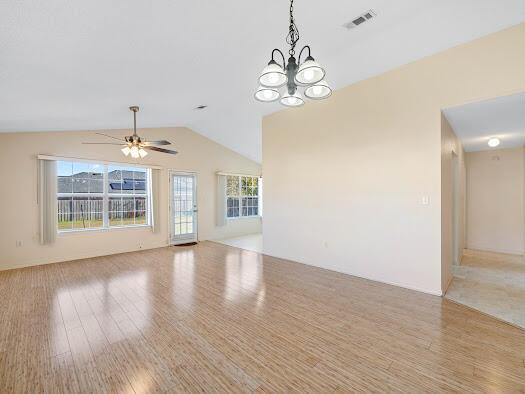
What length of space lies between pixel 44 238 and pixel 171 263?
2.52m

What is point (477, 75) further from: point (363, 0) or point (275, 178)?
point (275, 178)

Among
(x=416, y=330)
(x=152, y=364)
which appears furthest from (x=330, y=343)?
(x=152, y=364)

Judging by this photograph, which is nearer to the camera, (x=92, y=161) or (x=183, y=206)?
(x=92, y=161)

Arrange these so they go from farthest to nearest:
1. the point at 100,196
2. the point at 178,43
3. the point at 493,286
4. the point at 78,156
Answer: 1. the point at 100,196
2. the point at 78,156
3. the point at 493,286
4. the point at 178,43

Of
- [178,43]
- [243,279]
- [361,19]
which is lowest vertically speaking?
[243,279]

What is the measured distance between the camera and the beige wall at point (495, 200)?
18.1 feet

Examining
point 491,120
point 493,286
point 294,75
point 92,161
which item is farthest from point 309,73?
point 92,161

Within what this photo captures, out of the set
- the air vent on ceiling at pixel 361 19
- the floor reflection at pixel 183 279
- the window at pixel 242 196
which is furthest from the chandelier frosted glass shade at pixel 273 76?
the window at pixel 242 196

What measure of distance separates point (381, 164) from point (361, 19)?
2.07 m

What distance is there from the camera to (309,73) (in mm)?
1955

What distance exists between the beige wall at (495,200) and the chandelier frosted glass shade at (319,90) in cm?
605

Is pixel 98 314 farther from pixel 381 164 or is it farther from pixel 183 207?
pixel 183 207

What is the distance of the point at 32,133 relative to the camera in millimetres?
4820

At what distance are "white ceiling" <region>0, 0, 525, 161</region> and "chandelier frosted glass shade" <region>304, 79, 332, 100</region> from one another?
2.81ft
